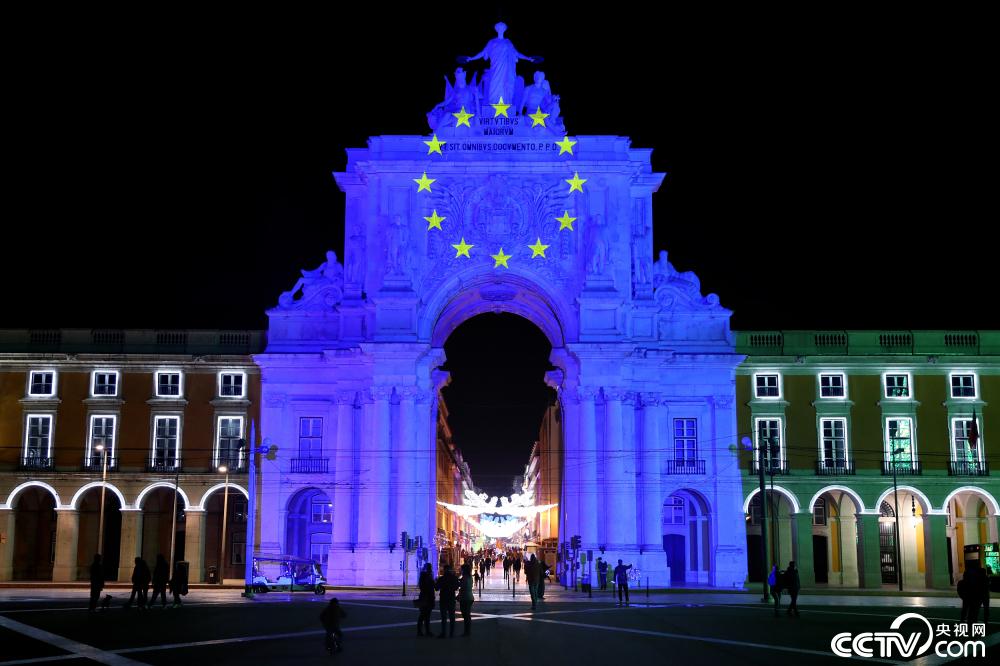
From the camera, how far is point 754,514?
71000mm

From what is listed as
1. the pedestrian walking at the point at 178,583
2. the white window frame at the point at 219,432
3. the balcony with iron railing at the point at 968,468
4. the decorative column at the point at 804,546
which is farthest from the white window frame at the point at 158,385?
the balcony with iron railing at the point at 968,468

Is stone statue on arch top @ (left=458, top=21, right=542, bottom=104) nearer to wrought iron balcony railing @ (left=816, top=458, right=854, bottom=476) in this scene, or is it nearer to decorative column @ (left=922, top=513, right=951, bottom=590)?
wrought iron balcony railing @ (left=816, top=458, right=854, bottom=476)

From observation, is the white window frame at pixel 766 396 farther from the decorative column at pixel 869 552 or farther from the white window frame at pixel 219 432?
the white window frame at pixel 219 432

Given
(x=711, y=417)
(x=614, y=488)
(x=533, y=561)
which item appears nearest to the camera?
(x=533, y=561)

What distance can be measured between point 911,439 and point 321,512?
36.5 metres

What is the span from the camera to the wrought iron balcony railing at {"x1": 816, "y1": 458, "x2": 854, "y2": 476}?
66.7 meters

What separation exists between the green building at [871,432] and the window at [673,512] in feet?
13.4

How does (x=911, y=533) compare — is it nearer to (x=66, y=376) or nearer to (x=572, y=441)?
(x=572, y=441)

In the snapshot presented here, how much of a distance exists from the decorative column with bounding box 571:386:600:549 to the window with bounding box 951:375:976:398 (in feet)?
72.9

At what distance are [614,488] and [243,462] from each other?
865 inches

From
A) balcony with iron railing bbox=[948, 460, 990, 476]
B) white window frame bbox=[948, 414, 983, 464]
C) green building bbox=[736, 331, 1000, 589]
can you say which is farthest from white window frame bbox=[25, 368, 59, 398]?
white window frame bbox=[948, 414, 983, 464]

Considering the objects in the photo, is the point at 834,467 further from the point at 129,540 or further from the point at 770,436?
the point at 129,540

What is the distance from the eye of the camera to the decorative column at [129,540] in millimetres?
66188

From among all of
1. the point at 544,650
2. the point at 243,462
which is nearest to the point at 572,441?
the point at 243,462
